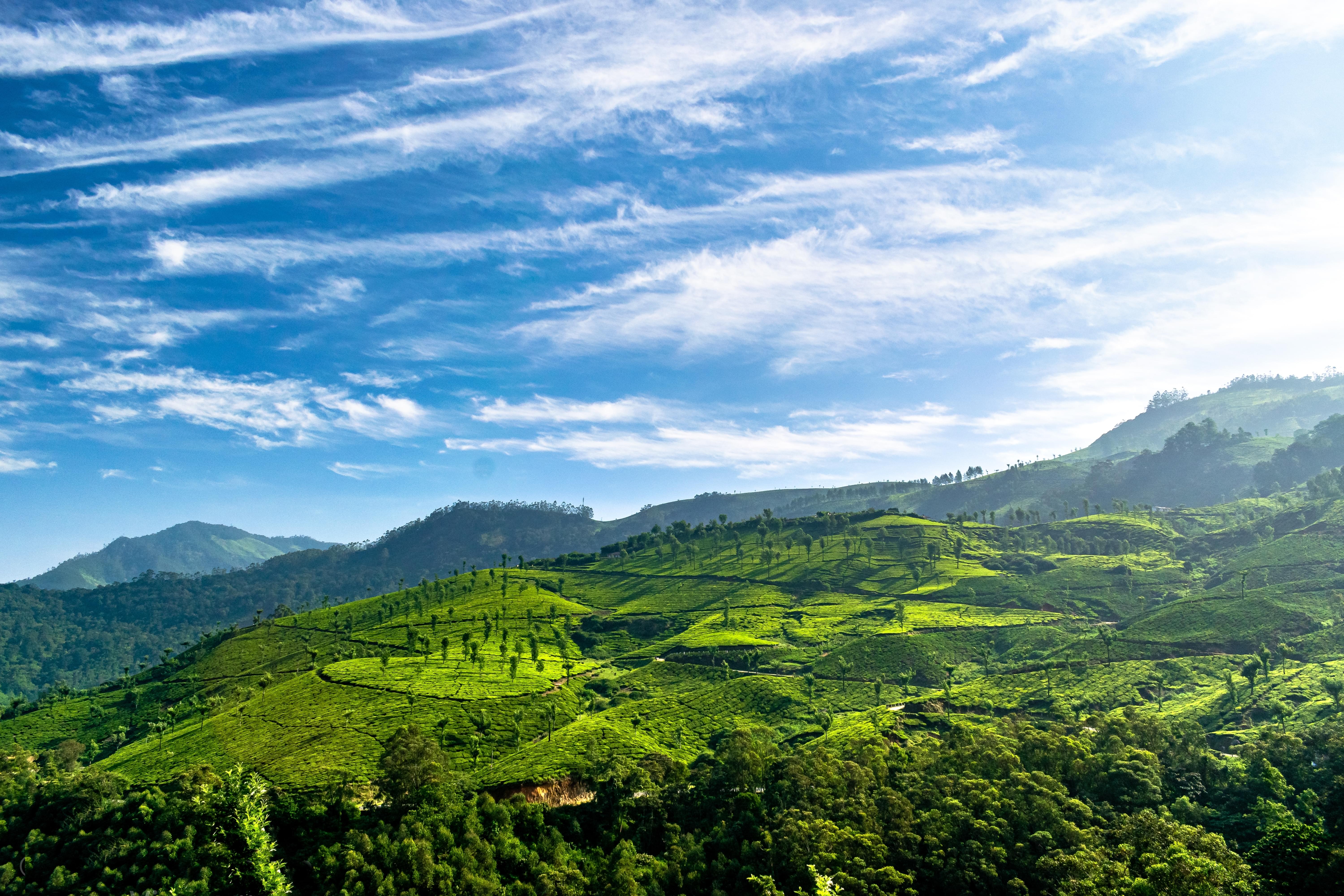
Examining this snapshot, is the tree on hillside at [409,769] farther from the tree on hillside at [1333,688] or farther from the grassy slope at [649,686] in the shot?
the tree on hillside at [1333,688]

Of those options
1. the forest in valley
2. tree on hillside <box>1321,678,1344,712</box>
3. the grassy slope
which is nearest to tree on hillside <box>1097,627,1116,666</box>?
the grassy slope

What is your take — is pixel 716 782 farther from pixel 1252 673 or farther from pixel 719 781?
pixel 1252 673

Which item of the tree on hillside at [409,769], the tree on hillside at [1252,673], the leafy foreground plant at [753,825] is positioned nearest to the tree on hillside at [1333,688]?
the tree on hillside at [1252,673]

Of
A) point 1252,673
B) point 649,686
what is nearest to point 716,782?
point 649,686

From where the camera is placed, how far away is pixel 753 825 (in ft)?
263

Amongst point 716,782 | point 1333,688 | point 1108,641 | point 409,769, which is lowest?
point 1333,688

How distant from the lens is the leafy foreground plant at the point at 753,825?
65.1 m

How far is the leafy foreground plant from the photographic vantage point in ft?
213

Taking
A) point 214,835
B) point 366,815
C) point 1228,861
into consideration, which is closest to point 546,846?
point 366,815

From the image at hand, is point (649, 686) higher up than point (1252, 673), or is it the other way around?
point (649, 686)

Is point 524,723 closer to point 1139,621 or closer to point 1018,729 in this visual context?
point 1018,729

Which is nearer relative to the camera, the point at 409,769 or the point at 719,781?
the point at 409,769

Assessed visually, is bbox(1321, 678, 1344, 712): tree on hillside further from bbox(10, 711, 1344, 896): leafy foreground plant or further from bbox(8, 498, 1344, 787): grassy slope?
bbox(10, 711, 1344, 896): leafy foreground plant

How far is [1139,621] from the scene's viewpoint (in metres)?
177
